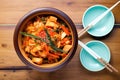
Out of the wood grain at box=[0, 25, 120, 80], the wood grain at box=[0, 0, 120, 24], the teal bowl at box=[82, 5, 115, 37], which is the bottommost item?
the wood grain at box=[0, 25, 120, 80]

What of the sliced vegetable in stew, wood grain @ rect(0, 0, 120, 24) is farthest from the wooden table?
the sliced vegetable in stew

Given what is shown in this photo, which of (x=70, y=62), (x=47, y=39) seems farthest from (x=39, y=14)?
(x=70, y=62)

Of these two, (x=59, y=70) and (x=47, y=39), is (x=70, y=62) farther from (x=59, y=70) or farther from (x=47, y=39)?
(x=47, y=39)

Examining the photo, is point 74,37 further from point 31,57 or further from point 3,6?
point 3,6

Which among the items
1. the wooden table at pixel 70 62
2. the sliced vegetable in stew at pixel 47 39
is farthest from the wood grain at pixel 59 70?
the sliced vegetable in stew at pixel 47 39

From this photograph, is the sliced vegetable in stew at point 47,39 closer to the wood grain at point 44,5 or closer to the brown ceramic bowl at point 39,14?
the brown ceramic bowl at point 39,14

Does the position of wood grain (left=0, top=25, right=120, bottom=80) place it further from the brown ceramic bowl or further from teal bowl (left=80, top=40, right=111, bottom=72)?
the brown ceramic bowl

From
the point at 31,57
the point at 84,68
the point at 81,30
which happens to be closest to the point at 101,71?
the point at 84,68
